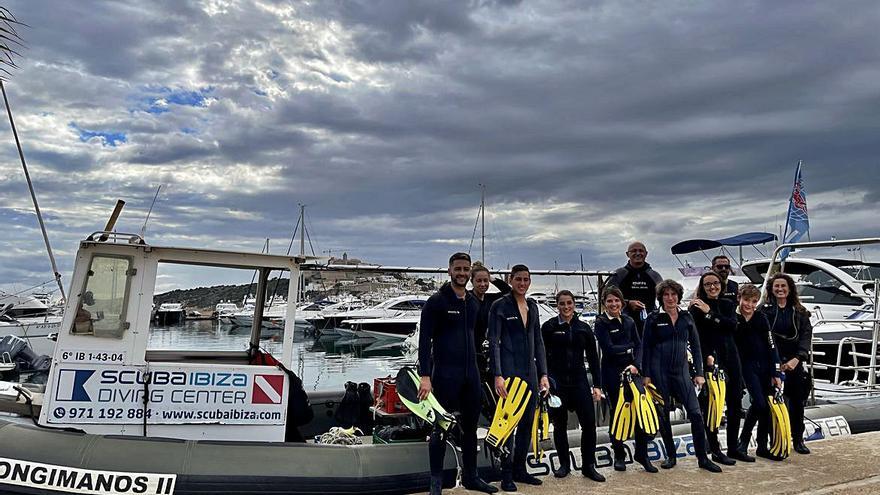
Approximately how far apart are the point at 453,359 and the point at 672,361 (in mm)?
2119

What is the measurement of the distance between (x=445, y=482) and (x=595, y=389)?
1508 millimetres

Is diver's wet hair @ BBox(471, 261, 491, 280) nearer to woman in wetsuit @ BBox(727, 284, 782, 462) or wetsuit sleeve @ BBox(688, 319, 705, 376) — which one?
wetsuit sleeve @ BBox(688, 319, 705, 376)

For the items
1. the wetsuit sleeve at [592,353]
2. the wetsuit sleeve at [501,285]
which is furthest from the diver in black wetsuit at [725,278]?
the wetsuit sleeve at [501,285]

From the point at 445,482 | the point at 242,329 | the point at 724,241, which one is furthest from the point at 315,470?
the point at 724,241

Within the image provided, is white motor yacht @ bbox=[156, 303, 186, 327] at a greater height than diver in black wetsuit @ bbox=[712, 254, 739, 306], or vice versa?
diver in black wetsuit @ bbox=[712, 254, 739, 306]

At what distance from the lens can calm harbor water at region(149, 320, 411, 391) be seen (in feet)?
21.0

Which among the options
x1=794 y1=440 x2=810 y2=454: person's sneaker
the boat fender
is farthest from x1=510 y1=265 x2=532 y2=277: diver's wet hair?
x1=794 y1=440 x2=810 y2=454: person's sneaker

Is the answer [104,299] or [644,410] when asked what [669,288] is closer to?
[644,410]

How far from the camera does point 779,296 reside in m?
6.24

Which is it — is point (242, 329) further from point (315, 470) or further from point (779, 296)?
point (779, 296)

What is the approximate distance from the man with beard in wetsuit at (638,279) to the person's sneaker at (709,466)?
144cm

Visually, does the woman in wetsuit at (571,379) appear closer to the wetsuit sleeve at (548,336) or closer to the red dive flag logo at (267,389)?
the wetsuit sleeve at (548,336)

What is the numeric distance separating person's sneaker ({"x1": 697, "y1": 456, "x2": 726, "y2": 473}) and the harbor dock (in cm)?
6

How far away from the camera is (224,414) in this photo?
17.0 ft
